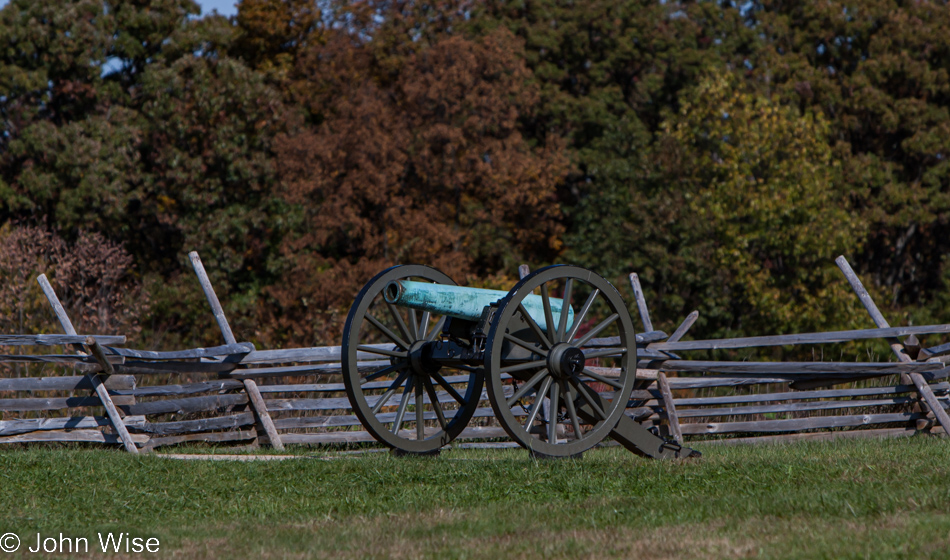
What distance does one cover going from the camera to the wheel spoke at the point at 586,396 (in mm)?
8148

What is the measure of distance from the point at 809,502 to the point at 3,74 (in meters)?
24.0

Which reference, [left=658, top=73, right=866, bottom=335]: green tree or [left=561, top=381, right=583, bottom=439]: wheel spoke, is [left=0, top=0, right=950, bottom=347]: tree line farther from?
[left=561, top=381, right=583, bottom=439]: wheel spoke

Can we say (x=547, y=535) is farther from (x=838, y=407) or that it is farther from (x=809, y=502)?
(x=838, y=407)

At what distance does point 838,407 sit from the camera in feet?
43.4

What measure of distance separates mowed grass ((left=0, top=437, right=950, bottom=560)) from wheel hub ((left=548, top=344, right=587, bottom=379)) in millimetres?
692

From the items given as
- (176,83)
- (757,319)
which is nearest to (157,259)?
(176,83)

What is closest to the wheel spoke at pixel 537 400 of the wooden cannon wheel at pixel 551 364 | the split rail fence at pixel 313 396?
the wooden cannon wheel at pixel 551 364

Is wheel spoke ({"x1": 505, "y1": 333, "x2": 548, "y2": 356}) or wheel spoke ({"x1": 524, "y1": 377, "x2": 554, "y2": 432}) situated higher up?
wheel spoke ({"x1": 505, "y1": 333, "x2": 548, "y2": 356})

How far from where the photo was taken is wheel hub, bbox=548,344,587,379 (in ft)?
26.3

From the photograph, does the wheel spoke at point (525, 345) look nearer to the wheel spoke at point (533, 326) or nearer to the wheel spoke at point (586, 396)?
the wheel spoke at point (533, 326)

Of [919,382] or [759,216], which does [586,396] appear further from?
[759,216]

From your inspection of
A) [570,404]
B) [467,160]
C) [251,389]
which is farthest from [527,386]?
[467,160]

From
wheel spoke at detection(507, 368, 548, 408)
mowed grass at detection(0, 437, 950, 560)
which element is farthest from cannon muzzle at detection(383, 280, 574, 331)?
mowed grass at detection(0, 437, 950, 560)

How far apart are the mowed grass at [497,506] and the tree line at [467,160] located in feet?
45.3
